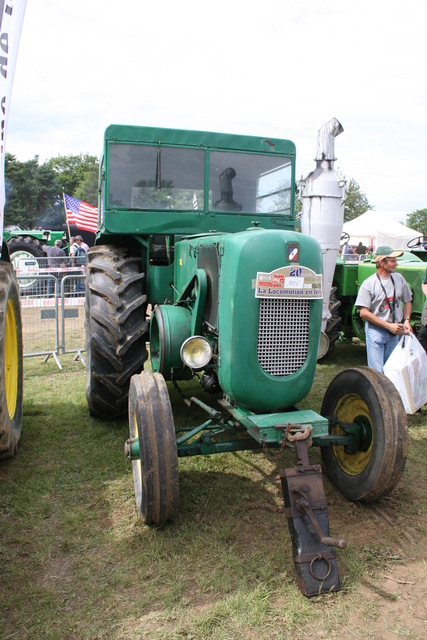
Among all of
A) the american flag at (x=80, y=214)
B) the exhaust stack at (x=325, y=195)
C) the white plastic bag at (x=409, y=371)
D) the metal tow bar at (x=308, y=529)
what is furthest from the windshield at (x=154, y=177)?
the american flag at (x=80, y=214)

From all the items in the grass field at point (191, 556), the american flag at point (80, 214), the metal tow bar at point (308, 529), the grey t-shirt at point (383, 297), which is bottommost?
the grass field at point (191, 556)

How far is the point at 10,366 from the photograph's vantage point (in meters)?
4.32

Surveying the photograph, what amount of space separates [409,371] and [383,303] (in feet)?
2.25

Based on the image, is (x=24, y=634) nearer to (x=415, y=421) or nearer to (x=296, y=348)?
(x=296, y=348)

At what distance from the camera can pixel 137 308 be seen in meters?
4.05

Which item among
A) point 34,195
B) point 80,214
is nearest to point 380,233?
point 80,214

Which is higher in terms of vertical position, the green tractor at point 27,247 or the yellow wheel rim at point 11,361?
the green tractor at point 27,247

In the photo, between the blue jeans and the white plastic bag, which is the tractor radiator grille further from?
the blue jeans

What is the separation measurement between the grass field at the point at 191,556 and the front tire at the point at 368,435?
0.56 feet

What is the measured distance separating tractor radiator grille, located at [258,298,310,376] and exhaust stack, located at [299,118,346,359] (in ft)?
11.6

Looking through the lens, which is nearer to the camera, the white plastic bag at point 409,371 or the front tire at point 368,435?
the front tire at point 368,435

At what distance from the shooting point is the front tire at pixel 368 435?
2.93m

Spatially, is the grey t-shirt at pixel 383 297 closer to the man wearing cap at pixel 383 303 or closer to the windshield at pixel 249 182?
the man wearing cap at pixel 383 303

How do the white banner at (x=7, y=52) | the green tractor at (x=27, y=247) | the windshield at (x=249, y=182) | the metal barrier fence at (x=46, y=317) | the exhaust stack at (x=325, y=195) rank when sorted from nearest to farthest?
the white banner at (x=7, y=52)
the windshield at (x=249, y=182)
the exhaust stack at (x=325, y=195)
the metal barrier fence at (x=46, y=317)
the green tractor at (x=27, y=247)
